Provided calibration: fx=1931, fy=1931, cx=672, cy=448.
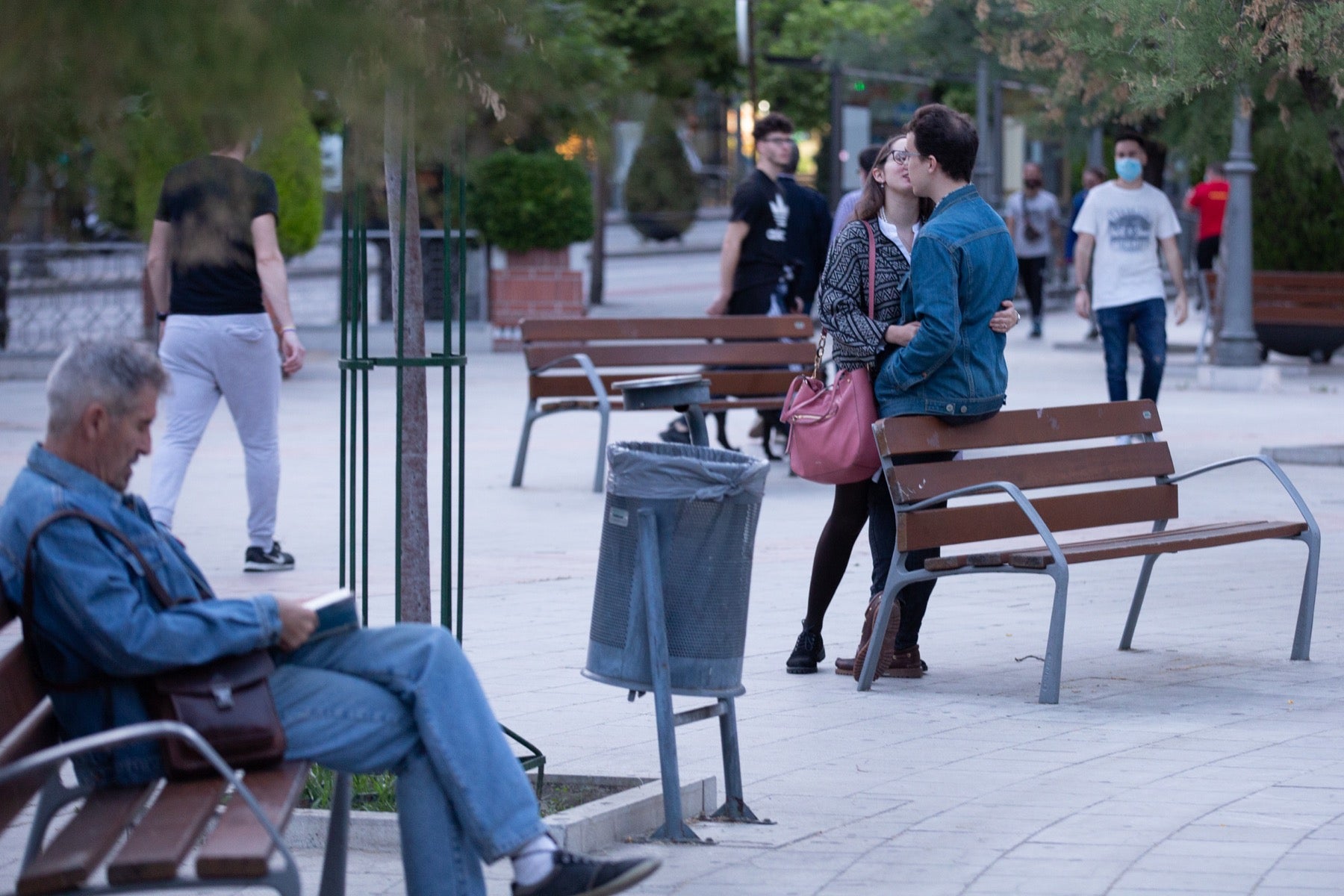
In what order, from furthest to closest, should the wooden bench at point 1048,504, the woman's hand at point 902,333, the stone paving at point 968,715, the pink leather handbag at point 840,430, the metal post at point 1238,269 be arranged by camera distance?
the metal post at point 1238,269 → the pink leather handbag at point 840,430 → the woman's hand at point 902,333 → the wooden bench at point 1048,504 → the stone paving at point 968,715

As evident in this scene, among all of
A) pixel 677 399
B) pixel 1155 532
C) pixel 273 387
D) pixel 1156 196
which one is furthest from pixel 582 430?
pixel 677 399

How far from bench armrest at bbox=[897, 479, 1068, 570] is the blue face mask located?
6586 mm

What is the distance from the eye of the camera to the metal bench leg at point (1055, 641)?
19.0ft

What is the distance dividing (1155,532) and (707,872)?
3.03m

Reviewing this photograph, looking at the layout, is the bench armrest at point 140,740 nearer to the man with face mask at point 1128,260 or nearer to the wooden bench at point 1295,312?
the man with face mask at point 1128,260

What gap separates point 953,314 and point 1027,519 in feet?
2.74

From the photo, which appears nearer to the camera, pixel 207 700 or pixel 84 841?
pixel 84 841

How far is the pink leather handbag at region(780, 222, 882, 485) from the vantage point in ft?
20.2

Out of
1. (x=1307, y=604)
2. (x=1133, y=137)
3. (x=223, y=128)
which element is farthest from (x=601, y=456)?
(x=223, y=128)

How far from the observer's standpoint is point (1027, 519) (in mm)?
6359

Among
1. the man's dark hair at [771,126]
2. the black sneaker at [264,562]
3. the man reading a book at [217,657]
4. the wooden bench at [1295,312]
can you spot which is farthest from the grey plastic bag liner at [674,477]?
the wooden bench at [1295,312]

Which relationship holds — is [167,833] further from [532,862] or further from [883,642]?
[883,642]

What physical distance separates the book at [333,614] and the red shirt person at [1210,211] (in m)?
18.7

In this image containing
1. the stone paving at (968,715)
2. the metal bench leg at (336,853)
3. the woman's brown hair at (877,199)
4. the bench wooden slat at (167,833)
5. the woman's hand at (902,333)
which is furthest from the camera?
the woman's brown hair at (877,199)
